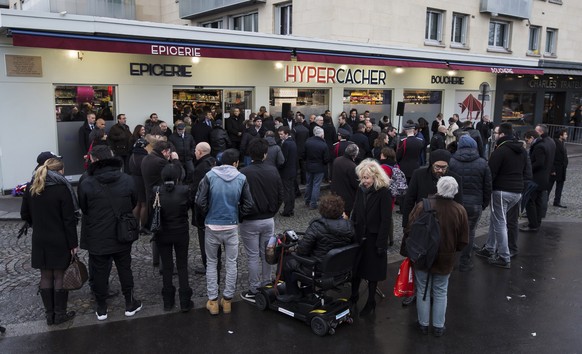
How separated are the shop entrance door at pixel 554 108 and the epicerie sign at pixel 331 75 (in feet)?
44.4

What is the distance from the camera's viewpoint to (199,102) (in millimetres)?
13891

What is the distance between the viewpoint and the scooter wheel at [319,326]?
15.8 ft

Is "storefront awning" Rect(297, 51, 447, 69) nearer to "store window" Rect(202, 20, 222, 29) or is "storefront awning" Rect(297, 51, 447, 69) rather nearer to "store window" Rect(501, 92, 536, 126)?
"store window" Rect(501, 92, 536, 126)

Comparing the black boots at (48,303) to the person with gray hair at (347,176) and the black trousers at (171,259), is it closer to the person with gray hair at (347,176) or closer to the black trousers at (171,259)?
the black trousers at (171,259)

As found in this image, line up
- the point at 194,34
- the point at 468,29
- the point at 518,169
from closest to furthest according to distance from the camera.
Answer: the point at 518,169
the point at 194,34
the point at 468,29

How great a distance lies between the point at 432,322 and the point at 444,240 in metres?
0.98

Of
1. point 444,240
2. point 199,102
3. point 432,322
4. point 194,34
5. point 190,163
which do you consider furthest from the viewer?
point 199,102

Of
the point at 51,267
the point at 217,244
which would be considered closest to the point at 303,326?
the point at 217,244

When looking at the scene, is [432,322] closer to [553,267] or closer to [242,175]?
[242,175]

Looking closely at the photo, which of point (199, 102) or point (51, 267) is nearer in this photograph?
point (51, 267)

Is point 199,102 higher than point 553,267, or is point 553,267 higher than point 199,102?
point 199,102

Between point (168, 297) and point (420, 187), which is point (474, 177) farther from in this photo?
point (168, 297)

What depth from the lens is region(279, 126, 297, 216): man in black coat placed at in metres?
9.56

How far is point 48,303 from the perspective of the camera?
16.5ft
